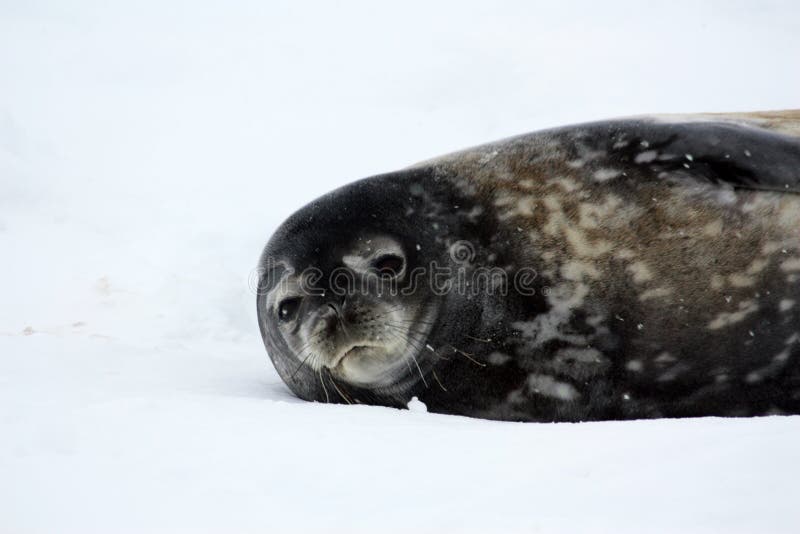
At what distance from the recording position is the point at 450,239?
11.8 feet

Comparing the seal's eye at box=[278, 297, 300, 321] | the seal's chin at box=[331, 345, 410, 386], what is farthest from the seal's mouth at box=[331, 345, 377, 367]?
the seal's eye at box=[278, 297, 300, 321]

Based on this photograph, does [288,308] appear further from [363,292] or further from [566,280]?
[566,280]

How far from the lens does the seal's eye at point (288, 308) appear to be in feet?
11.7

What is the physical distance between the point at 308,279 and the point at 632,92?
541 centimetres

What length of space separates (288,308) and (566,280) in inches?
42.3

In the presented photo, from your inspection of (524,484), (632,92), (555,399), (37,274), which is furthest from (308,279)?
(632,92)

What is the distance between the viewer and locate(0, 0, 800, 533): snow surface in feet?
6.21

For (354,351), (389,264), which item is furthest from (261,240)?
(354,351)

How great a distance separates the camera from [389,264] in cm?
353

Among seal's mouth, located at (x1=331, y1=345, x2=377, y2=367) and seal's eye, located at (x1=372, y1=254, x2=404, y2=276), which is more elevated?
seal's eye, located at (x1=372, y1=254, x2=404, y2=276)

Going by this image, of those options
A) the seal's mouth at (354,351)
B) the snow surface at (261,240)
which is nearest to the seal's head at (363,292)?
the seal's mouth at (354,351)

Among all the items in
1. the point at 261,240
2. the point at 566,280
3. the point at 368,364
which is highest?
the point at 566,280

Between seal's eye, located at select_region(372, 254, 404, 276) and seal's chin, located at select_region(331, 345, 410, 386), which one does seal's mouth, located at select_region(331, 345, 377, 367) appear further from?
seal's eye, located at select_region(372, 254, 404, 276)

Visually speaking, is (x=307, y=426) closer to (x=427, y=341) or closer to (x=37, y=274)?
(x=427, y=341)
